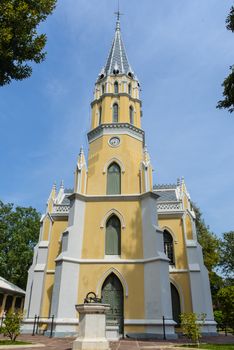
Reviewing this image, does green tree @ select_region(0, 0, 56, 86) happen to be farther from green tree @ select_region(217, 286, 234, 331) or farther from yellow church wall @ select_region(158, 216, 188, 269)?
yellow church wall @ select_region(158, 216, 188, 269)

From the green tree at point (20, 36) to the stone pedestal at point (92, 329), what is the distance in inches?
328

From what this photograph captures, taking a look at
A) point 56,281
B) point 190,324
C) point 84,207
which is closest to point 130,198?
point 84,207

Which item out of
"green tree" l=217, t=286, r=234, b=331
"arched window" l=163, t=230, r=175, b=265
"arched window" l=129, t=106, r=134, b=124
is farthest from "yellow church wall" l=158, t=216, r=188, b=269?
"arched window" l=129, t=106, r=134, b=124

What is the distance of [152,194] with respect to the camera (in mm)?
19344

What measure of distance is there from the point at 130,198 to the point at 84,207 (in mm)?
3288

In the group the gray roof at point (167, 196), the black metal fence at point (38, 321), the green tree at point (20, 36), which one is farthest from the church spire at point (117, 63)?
the black metal fence at point (38, 321)

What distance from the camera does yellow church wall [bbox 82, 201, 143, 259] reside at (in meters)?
18.6

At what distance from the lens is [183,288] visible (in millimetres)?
19594

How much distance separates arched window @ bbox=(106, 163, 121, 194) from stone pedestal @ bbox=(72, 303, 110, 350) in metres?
11.3

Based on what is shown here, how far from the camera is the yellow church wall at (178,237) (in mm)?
20422

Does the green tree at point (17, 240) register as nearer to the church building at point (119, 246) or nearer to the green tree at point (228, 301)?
the church building at point (119, 246)

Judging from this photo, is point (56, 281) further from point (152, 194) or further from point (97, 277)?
point (152, 194)

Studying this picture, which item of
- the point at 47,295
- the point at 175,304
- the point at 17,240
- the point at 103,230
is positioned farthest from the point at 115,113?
the point at 17,240

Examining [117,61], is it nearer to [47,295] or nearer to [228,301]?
[47,295]
